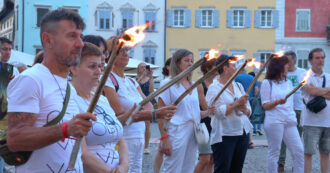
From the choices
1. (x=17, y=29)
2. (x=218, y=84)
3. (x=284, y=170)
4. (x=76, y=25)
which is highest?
(x=17, y=29)

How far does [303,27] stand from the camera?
34.2 metres

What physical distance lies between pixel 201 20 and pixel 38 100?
32459 mm

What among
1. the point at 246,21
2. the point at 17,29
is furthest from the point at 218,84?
the point at 17,29

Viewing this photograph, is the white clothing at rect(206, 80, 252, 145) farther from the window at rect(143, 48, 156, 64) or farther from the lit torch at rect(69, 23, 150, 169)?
the window at rect(143, 48, 156, 64)

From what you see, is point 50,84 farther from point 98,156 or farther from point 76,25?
point 98,156

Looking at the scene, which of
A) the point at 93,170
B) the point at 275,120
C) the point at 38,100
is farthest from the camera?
the point at 275,120

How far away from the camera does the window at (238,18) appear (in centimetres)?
3408

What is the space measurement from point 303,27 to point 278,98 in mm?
28652

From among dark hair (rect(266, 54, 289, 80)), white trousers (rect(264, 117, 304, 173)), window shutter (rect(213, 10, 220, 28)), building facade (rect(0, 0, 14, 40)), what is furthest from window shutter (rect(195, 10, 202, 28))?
white trousers (rect(264, 117, 304, 173))

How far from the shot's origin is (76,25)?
295 centimetres

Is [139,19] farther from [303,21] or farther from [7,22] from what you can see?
[7,22]

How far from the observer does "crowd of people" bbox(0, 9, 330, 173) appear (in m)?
2.76

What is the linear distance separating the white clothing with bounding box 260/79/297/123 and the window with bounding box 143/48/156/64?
2815cm

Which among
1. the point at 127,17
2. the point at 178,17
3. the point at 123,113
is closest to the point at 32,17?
the point at 127,17
